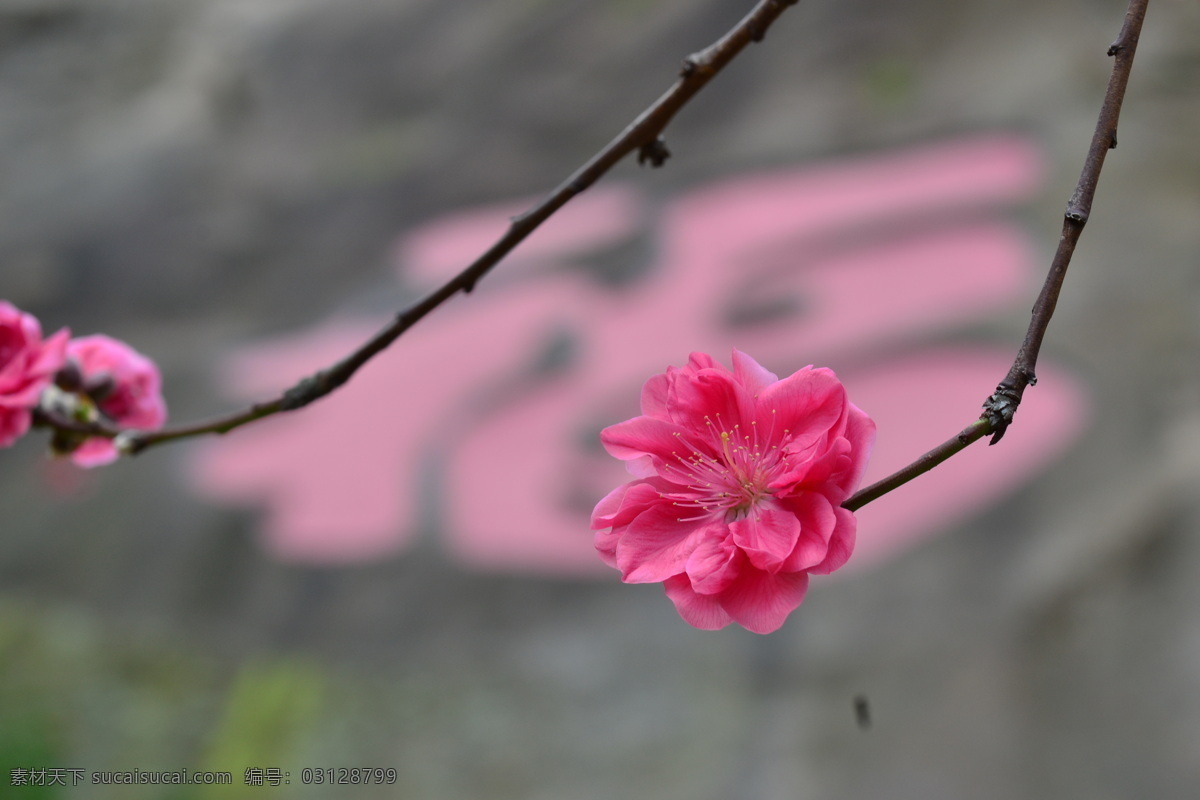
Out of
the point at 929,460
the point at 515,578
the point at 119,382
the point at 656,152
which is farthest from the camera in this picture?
the point at 515,578

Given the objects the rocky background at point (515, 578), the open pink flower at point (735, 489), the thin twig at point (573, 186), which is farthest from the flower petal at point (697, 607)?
the rocky background at point (515, 578)

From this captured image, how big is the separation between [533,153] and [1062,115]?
829mm

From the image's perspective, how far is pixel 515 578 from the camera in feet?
4.07

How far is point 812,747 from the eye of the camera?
1.03 m

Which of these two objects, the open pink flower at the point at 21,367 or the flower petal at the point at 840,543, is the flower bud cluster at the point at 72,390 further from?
the flower petal at the point at 840,543

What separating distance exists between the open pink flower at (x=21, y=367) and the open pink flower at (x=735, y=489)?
236 mm

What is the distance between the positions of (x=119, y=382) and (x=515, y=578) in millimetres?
859

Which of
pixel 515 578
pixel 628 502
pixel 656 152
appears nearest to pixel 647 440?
pixel 628 502

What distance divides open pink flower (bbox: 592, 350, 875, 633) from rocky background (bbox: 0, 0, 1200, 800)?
876 mm

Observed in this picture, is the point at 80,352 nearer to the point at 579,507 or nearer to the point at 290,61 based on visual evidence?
the point at 579,507

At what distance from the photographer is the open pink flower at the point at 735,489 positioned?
0.22m

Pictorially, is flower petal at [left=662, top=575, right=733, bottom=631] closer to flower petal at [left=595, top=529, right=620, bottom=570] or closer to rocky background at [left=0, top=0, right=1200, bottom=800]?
flower petal at [left=595, top=529, right=620, bottom=570]

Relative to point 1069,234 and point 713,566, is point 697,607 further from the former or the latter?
point 1069,234

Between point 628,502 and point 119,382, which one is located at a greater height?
point 119,382
